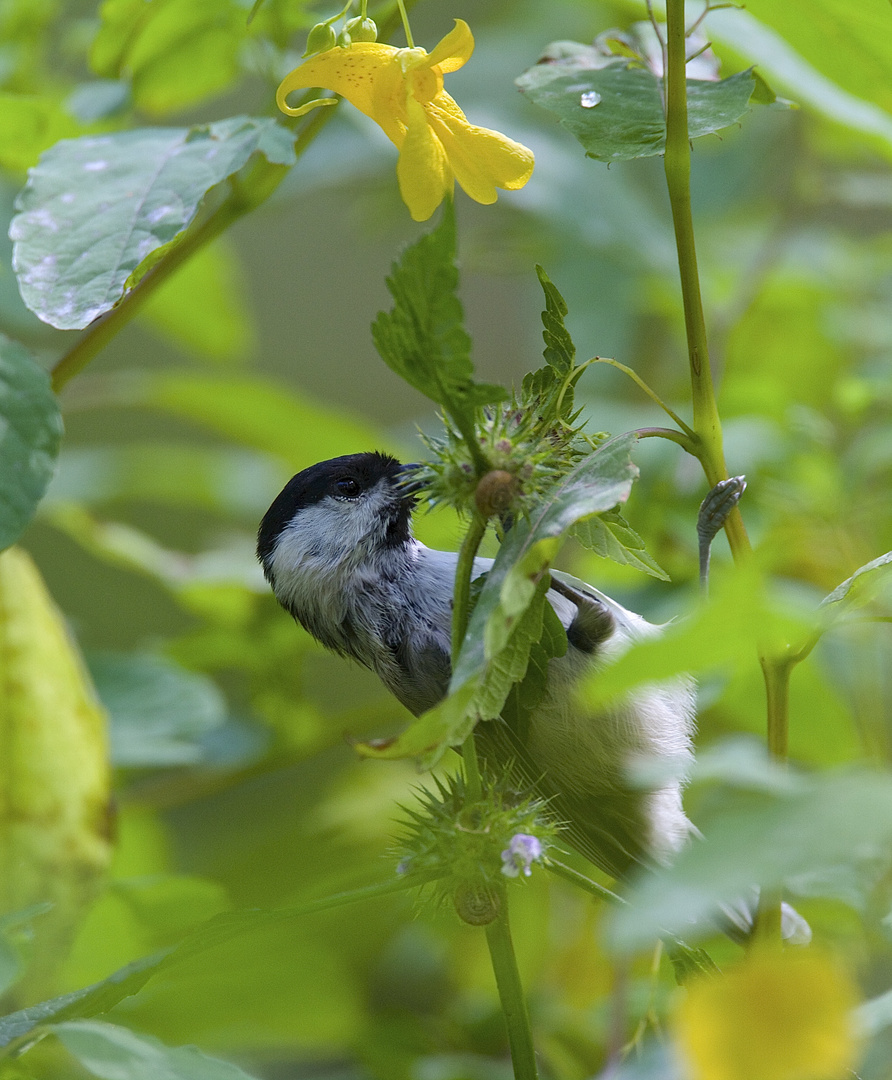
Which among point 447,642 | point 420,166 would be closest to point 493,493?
point 420,166

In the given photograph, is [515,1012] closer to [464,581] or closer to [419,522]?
[464,581]

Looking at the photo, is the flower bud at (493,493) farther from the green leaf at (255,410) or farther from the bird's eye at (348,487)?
the green leaf at (255,410)

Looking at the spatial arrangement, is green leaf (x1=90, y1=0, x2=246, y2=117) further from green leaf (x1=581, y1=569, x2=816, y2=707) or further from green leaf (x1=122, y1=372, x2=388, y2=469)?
green leaf (x1=581, y1=569, x2=816, y2=707)

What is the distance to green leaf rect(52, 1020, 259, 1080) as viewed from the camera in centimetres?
40

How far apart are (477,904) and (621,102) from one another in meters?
0.42

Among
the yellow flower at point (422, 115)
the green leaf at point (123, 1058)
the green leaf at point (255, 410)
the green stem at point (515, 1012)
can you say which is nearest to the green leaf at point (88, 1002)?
the green leaf at point (123, 1058)

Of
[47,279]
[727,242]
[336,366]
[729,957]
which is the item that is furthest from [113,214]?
[336,366]

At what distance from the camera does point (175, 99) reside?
0.92 meters

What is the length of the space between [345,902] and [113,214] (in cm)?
40

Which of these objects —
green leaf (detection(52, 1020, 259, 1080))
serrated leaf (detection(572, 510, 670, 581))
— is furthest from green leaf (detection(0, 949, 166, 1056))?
serrated leaf (detection(572, 510, 670, 581))

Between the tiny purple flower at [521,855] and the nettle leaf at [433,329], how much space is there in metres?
0.20

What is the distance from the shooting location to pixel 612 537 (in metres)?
0.51

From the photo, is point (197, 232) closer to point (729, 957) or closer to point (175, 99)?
point (175, 99)

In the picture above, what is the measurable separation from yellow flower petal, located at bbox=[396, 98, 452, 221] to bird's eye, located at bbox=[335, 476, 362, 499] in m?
0.56
